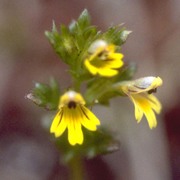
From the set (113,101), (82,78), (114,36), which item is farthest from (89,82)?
(113,101)

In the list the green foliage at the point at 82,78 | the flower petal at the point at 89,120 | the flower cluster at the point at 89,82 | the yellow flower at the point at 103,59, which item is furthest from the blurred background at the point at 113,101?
the yellow flower at the point at 103,59

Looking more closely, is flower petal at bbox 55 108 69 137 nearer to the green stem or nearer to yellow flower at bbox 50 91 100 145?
yellow flower at bbox 50 91 100 145

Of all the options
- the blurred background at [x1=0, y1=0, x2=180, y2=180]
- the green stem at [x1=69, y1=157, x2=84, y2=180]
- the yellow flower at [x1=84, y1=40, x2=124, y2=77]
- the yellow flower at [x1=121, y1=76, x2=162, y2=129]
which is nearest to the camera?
the yellow flower at [x1=84, y1=40, x2=124, y2=77]

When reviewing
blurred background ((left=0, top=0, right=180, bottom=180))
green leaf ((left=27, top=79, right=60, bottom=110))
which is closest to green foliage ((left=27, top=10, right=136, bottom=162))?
green leaf ((left=27, top=79, right=60, bottom=110))

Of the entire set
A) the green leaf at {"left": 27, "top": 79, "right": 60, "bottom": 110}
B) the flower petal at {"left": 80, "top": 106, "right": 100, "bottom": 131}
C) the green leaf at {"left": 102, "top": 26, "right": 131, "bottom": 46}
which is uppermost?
the green leaf at {"left": 102, "top": 26, "right": 131, "bottom": 46}

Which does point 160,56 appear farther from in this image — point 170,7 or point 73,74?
point 73,74

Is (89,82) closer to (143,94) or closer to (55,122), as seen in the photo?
(143,94)

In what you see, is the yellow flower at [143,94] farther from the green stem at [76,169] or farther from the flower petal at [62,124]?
the green stem at [76,169]
